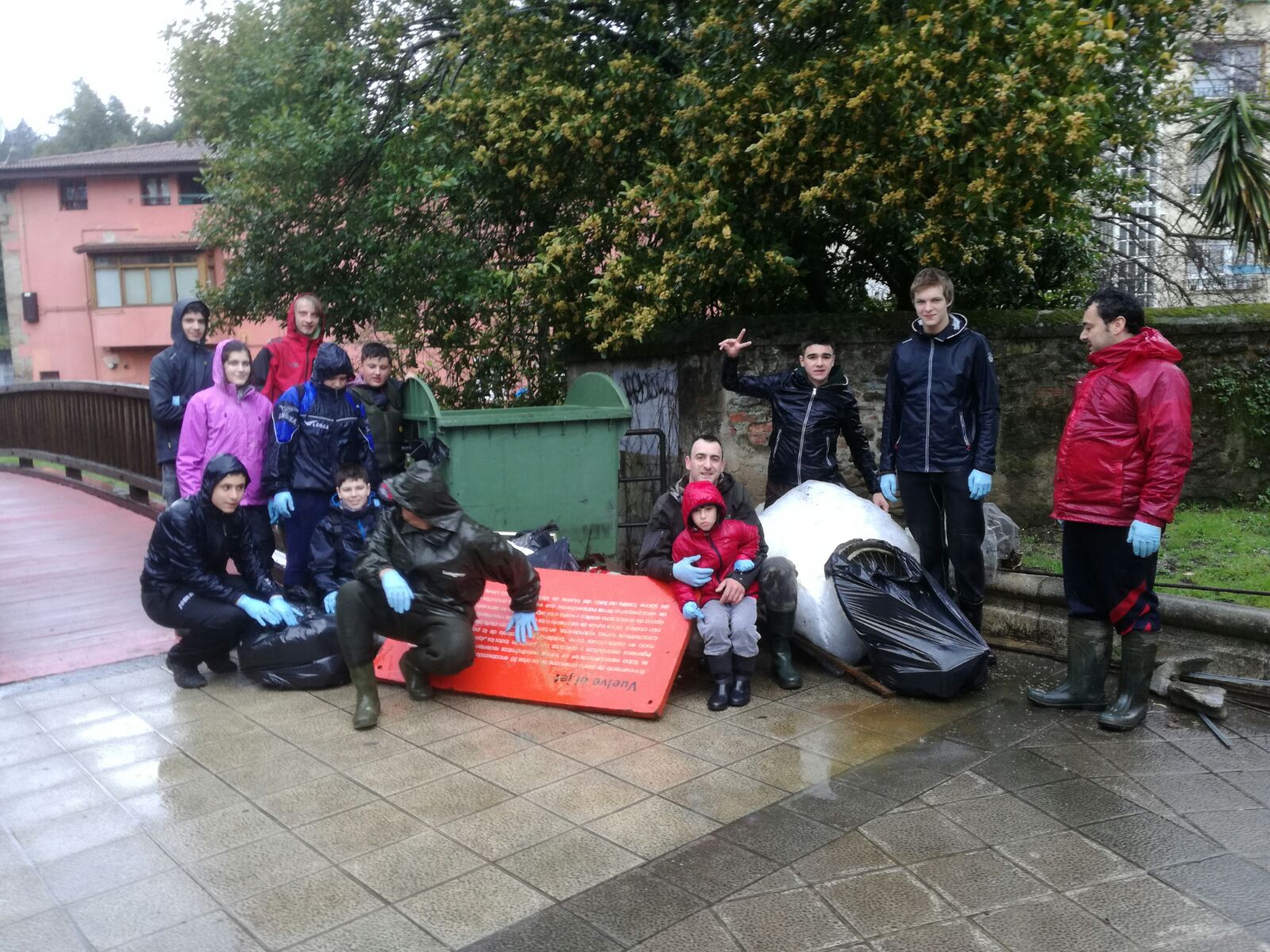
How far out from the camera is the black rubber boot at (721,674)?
4.79 m

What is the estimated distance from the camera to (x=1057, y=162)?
575 cm

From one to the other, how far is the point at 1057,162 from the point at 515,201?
4169 millimetres

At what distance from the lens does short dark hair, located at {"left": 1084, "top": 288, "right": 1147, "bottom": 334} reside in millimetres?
4410

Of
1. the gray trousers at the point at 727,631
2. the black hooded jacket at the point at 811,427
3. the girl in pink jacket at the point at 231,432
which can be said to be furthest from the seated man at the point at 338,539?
the black hooded jacket at the point at 811,427

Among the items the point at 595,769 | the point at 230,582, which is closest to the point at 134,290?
the point at 230,582

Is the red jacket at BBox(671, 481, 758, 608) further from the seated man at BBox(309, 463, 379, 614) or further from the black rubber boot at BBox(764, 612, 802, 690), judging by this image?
the seated man at BBox(309, 463, 379, 614)

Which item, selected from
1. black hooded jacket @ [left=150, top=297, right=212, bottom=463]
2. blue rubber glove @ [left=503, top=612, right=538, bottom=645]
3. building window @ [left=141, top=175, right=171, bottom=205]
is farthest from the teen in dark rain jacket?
building window @ [left=141, top=175, right=171, bottom=205]

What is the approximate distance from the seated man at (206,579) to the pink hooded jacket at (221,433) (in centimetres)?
52

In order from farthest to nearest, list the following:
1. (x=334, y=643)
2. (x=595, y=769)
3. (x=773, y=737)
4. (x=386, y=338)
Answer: (x=386, y=338)
(x=334, y=643)
(x=773, y=737)
(x=595, y=769)

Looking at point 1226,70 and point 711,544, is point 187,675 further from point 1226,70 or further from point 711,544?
point 1226,70

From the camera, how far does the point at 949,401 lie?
16.9ft

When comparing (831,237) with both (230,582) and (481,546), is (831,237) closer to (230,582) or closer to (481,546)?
(481,546)

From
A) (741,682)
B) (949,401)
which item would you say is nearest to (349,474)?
(741,682)

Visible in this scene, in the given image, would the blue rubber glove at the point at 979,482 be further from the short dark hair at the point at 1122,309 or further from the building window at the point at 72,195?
the building window at the point at 72,195
